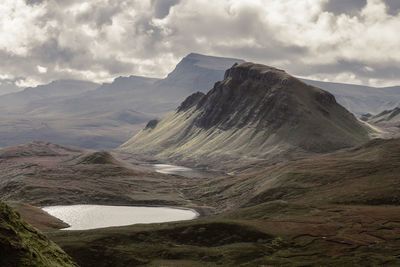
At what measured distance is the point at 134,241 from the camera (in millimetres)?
94750

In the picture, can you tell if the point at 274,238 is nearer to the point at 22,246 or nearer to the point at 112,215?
the point at 22,246

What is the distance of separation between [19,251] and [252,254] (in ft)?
181

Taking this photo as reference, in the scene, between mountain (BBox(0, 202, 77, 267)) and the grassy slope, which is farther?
the grassy slope

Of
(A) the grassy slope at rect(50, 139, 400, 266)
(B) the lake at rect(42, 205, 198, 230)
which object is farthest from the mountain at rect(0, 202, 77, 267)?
(B) the lake at rect(42, 205, 198, 230)

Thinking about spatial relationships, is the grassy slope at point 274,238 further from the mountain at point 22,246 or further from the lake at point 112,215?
the lake at point 112,215

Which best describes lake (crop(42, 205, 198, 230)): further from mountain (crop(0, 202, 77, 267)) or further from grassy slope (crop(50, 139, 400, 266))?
mountain (crop(0, 202, 77, 267))

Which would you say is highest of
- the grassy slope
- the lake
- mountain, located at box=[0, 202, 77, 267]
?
mountain, located at box=[0, 202, 77, 267]

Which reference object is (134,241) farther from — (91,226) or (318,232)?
(91,226)

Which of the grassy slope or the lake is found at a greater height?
the grassy slope

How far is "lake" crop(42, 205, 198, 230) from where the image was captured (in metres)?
154

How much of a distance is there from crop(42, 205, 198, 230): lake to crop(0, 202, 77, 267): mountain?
106m

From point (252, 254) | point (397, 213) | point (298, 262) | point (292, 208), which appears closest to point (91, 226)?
point (292, 208)

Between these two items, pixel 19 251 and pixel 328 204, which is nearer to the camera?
pixel 19 251

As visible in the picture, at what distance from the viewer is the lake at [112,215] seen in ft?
504
